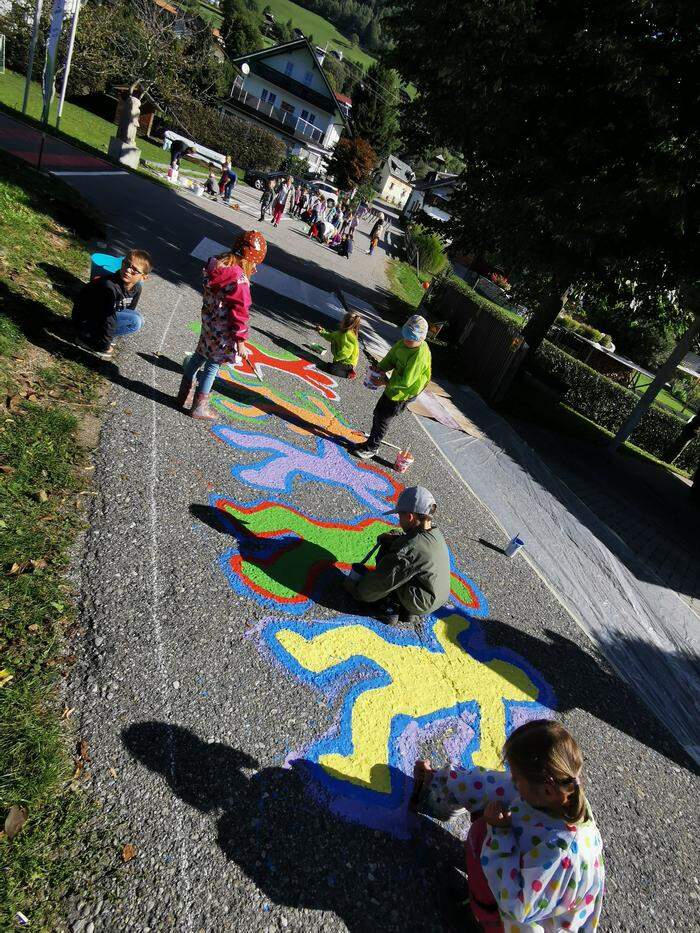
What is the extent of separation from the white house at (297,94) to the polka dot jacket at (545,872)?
61.2 metres

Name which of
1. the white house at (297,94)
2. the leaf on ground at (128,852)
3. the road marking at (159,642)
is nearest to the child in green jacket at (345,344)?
the road marking at (159,642)

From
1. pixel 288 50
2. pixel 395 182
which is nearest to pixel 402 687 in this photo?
pixel 288 50

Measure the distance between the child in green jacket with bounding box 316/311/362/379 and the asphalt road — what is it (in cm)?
315

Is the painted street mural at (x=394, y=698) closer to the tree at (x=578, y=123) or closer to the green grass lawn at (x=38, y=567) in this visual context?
the green grass lawn at (x=38, y=567)

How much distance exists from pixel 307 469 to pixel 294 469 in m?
0.21

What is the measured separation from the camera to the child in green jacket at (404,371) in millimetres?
6574

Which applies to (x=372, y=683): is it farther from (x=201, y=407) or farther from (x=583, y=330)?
(x=583, y=330)

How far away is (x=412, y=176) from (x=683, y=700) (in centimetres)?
11286

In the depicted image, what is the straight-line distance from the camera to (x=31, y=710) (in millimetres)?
2662

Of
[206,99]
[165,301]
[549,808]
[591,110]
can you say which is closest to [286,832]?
[549,808]

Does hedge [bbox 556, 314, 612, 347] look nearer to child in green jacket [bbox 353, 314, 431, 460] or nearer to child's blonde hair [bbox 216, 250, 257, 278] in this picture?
child in green jacket [bbox 353, 314, 431, 460]

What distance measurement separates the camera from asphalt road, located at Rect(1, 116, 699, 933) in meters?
2.57

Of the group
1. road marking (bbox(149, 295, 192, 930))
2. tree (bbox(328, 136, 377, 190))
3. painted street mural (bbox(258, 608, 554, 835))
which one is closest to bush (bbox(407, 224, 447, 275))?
tree (bbox(328, 136, 377, 190))

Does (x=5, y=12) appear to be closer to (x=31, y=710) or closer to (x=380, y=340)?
(x=380, y=340)
